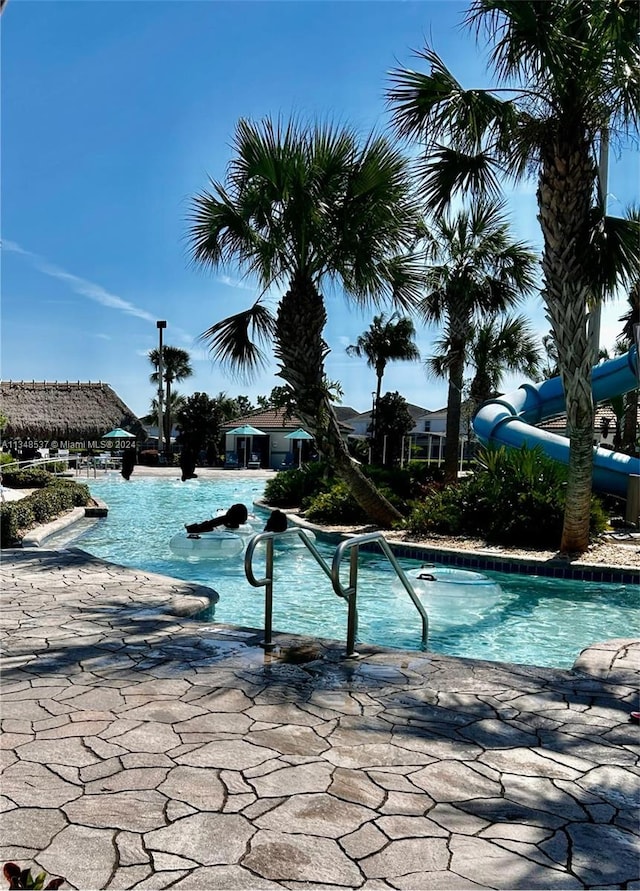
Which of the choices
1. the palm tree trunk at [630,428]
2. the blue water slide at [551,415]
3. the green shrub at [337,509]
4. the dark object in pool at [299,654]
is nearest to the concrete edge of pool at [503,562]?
the green shrub at [337,509]

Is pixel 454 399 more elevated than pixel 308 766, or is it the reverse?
pixel 454 399

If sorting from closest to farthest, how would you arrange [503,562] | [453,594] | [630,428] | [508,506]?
[453,594] → [503,562] → [508,506] → [630,428]

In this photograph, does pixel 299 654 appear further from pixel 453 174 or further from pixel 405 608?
pixel 453 174

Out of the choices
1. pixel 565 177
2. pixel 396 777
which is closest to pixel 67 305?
pixel 565 177

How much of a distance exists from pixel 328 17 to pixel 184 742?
7.79 meters

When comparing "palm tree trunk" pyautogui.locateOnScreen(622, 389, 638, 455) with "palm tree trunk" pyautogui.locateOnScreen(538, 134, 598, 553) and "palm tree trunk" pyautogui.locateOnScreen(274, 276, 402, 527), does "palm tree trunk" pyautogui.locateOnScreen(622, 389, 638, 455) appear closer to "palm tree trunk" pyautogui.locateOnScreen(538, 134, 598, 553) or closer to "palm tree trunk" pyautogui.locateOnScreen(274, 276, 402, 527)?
"palm tree trunk" pyautogui.locateOnScreen(274, 276, 402, 527)

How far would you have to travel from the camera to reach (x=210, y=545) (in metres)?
10.5

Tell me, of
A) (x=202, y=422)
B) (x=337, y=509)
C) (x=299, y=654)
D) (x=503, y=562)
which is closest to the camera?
(x=299, y=654)

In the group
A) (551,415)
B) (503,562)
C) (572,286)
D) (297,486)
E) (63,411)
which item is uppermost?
(572,286)

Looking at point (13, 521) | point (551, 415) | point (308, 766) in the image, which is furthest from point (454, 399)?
point (308, 766)

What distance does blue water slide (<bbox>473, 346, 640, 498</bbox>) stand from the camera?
553 inches

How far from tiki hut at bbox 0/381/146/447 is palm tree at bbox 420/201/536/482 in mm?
28908

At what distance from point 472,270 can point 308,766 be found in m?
15.8

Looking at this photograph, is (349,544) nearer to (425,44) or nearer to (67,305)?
(425,44)
